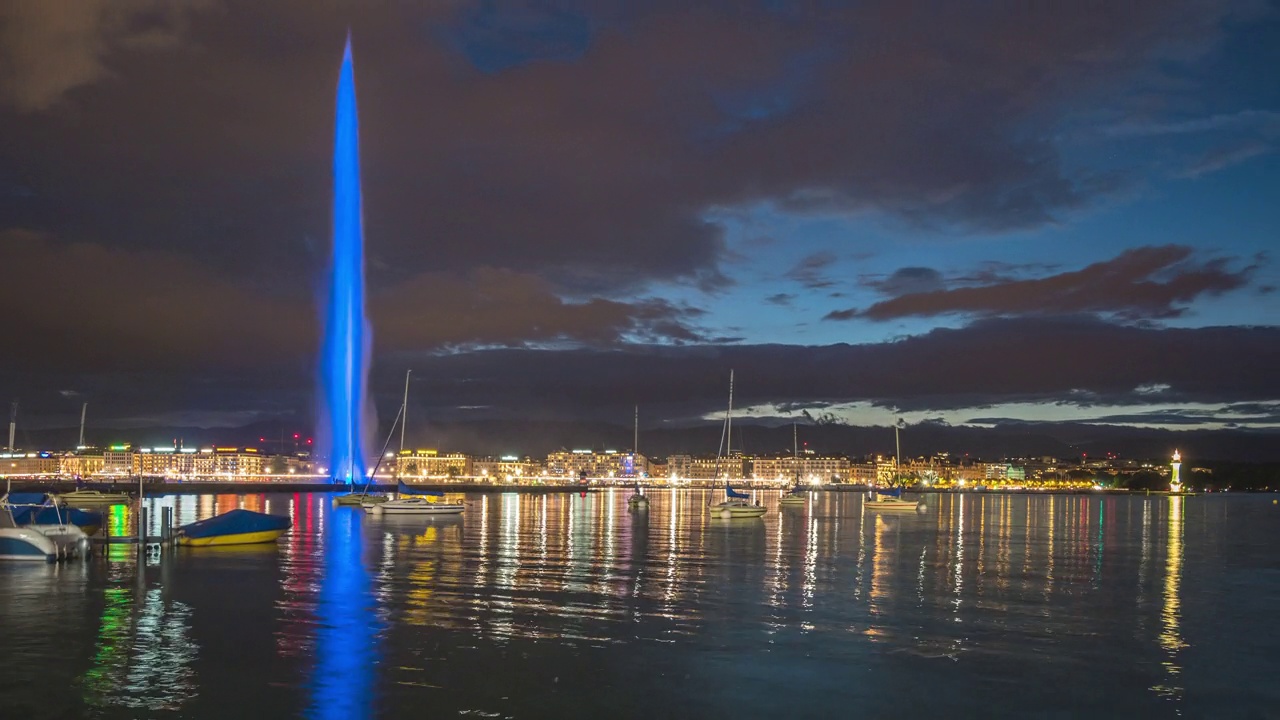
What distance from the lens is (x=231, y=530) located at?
4331 cm

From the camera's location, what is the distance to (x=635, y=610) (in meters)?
25.8

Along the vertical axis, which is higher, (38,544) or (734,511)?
(38,544)

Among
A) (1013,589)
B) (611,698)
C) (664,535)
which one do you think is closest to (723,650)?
(611,698)

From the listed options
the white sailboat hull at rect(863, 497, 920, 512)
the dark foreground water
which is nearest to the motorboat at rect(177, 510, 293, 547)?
the dark foreground water

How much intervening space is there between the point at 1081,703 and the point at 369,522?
60.4 metres

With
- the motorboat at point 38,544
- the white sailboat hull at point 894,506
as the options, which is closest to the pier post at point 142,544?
the motorboat at point 38,544

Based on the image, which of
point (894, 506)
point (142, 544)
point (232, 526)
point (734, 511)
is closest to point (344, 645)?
point (142, 544)

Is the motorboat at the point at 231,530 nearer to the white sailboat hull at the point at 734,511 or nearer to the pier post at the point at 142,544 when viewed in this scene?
the pier post at the point at 142,544

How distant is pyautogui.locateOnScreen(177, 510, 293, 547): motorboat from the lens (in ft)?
140

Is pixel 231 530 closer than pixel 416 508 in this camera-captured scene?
Yes

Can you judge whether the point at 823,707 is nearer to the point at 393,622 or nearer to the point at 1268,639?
the point at 393,622

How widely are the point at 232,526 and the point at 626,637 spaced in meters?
27.3

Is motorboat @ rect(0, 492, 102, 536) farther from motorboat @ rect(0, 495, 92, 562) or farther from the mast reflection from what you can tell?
the mast reflection

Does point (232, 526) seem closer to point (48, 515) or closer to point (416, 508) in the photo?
point (48, 515)
